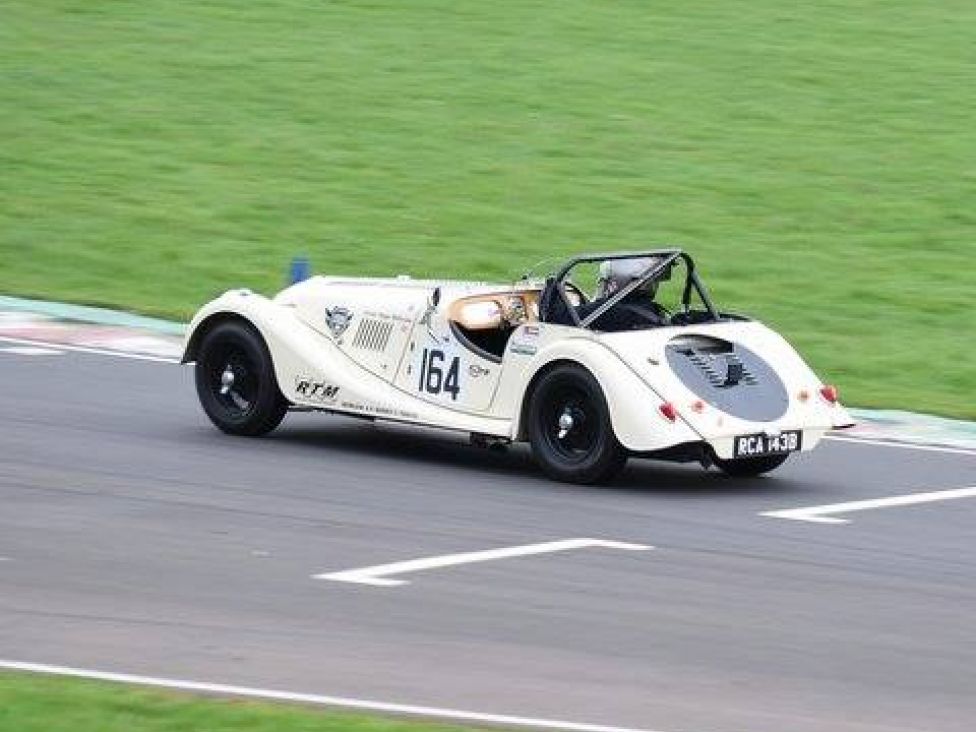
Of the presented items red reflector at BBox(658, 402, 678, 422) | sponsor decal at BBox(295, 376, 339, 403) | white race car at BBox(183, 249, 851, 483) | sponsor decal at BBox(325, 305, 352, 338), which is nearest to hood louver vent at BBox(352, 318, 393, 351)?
white race car at BBox(183, 249, 851, 483)

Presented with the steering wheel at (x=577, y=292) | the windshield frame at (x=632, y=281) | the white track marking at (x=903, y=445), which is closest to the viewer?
the windshield frame at (x=632, y=281)

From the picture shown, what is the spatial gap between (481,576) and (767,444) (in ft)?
9.73

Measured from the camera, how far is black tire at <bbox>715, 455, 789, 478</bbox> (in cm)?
1514

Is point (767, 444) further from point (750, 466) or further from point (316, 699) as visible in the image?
point (316, 699)

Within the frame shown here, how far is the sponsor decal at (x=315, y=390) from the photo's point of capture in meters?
15.6

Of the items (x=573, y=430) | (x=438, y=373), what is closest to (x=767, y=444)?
(x=573, y=430)

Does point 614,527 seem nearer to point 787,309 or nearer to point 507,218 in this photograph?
point 787,309

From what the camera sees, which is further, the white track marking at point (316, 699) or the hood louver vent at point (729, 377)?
the hood louver vent at point (729, 377)

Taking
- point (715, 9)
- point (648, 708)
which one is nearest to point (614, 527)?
point (648, 708)

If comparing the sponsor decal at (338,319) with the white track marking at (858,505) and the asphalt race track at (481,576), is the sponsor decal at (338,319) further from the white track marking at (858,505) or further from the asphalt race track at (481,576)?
the white track marking at (858,505)

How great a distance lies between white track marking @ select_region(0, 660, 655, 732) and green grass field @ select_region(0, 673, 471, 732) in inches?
6.3

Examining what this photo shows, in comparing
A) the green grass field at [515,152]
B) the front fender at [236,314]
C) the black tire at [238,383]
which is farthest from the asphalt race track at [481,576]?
the green grass field at [515,152]

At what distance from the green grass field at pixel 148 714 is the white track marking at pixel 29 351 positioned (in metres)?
9.60

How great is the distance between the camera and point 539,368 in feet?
48.3
